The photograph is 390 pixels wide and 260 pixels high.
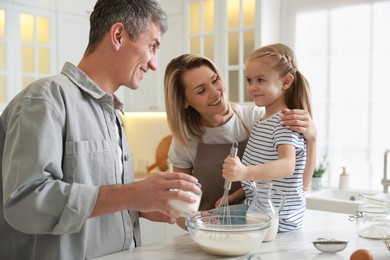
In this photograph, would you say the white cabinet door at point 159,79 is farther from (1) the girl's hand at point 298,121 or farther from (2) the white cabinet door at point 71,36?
(1) the girl's hand at point 298,121

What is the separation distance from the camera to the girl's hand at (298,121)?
5.28 feet

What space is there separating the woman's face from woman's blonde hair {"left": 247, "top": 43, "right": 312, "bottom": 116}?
7.1 inches

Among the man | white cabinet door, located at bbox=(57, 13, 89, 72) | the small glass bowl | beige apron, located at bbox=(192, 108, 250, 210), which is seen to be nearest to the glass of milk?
the man

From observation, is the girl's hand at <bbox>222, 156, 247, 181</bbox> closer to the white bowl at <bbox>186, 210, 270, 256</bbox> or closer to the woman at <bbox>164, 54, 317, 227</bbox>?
the white bowl at <bbox>186, 210, 270, 256</bbox>

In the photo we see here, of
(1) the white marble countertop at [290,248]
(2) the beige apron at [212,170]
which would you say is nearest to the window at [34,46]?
(2) the beige apron at [212,170]

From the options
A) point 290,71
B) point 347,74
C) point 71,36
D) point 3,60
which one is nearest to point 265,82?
point 290,71

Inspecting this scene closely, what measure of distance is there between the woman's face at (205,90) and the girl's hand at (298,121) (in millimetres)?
321

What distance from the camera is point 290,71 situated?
1789 millimetres

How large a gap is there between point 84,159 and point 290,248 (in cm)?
67

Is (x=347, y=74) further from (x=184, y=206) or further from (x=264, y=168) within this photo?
(x=184, y=206)

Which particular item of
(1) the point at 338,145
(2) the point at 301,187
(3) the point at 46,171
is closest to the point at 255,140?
(2) the point at 301,187

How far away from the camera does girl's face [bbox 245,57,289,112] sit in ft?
5.79

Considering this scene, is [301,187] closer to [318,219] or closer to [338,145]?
[318,219]

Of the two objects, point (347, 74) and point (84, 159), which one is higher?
point (347, 74)
